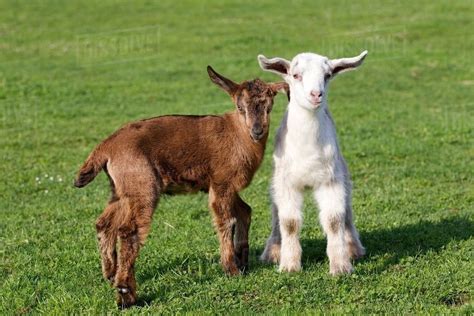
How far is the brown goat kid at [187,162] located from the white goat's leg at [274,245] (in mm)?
489

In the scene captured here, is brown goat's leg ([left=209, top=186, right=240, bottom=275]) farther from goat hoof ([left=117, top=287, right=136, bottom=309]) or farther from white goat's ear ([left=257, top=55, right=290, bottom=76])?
white goat's ear ([left=257, top=55, right=290, bottom=76])

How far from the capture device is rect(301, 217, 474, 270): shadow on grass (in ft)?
26.2

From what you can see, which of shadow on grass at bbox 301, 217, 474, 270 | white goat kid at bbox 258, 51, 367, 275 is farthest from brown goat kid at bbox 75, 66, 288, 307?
shadow on grass at bbox 301, 217, 474, 270

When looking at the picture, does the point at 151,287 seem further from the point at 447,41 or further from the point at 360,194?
the point at 447,41

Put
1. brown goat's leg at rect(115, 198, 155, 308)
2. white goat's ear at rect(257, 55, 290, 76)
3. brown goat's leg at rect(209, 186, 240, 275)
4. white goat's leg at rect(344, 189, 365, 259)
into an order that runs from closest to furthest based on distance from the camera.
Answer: brown goat's leg at rect(115, 198, 155, 308) < brown goat's leg at rect(209, 186, 240, 275) < white goat's ear at rect(257, 55, 290, 76) < white goat's leg at rect(344, 189, 365, 259)

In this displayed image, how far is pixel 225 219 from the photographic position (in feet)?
23.5

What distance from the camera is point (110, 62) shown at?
79.3 feet

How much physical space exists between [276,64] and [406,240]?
7.93ft

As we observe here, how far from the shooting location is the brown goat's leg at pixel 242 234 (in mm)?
7488

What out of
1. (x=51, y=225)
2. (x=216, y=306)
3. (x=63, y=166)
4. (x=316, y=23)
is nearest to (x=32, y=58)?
(x=316, y=23)

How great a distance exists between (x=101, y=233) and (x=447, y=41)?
20.3 metres

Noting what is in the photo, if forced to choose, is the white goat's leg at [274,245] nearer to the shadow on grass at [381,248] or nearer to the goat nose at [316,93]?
the shadow on grass at [381,248]

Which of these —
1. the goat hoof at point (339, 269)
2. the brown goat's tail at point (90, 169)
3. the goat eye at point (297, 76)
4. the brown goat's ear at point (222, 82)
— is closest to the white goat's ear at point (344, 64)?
the goat eye at point (297, 76)

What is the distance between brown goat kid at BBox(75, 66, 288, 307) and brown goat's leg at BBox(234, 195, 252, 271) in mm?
15
